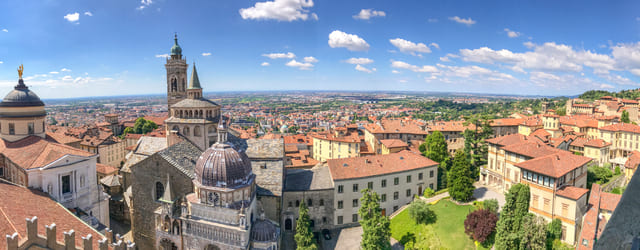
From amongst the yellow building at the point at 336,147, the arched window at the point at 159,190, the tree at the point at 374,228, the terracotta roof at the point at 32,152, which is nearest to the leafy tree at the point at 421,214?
the tree at the point at 374,228

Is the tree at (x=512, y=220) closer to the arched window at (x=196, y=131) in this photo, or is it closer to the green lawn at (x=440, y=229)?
the green lawn at (x=440, y=229)

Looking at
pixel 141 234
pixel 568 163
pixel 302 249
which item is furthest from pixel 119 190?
pixel 568 163

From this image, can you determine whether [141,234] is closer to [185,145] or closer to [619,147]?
[185,145]

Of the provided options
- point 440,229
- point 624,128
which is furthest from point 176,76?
point 624,128

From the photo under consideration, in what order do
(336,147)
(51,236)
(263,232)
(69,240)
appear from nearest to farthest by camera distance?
(51,236)
(69,240)
(263,232)
(336,147)

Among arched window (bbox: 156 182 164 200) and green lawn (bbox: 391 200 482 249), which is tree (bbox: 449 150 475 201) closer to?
green lawn (bbox: 391 200 482 249)

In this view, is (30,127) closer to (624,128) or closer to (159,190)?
(159,190)

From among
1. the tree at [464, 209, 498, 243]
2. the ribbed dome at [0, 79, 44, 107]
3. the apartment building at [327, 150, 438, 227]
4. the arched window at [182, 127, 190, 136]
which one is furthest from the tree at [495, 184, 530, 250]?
the ribbed dome at [0, 79, 44, 107]
